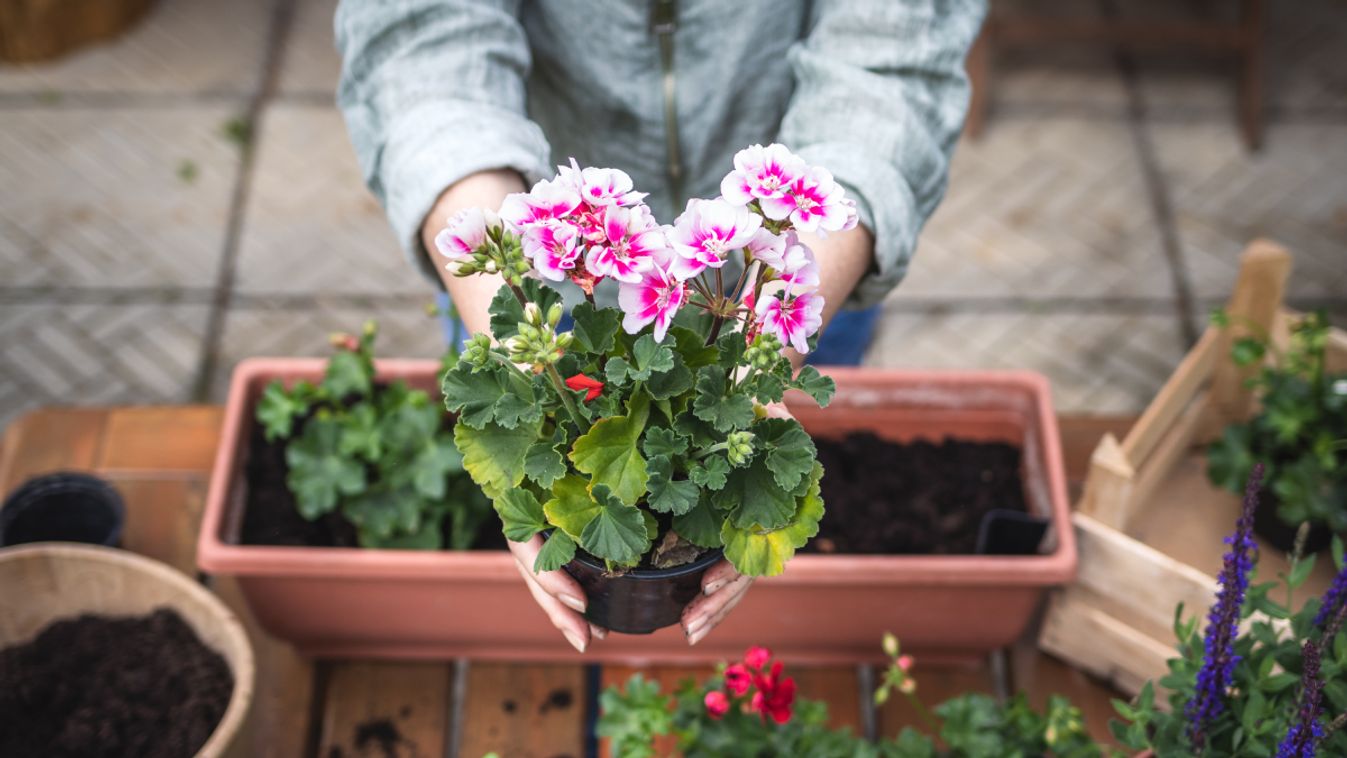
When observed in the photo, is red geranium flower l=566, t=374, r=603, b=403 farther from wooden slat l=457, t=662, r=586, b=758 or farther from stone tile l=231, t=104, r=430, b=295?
stone tile l=231, t=104, r=430, b=295

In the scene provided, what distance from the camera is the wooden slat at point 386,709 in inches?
65.6

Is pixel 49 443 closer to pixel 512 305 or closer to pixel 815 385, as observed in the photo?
pixel 512 305

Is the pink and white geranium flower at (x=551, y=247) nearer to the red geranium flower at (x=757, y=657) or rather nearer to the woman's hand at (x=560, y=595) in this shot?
the woman's hand at (x=560, y=595)

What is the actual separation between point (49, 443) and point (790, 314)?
1416 mm

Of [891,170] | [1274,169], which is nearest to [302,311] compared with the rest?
[891,170]

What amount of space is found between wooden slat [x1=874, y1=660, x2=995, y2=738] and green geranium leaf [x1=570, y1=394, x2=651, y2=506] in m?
0.74

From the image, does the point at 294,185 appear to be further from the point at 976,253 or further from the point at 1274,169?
the point at 1274,169

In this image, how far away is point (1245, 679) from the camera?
4.27 ft

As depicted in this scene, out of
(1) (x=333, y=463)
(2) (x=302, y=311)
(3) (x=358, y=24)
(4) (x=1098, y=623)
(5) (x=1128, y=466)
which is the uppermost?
(3) (x=358, y=24)

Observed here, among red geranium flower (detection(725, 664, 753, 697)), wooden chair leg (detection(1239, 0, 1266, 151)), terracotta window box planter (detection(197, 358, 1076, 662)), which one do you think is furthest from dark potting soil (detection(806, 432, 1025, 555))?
wooden chair leg (detection(1239, 0, 1266, 151))

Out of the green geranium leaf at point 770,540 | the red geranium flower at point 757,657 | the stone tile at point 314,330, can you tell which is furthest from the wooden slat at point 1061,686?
the stone tile at point 314,330

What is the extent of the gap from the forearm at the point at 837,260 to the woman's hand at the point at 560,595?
15.1 inches

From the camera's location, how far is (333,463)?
180cm

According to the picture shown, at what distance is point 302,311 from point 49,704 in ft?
5.75
